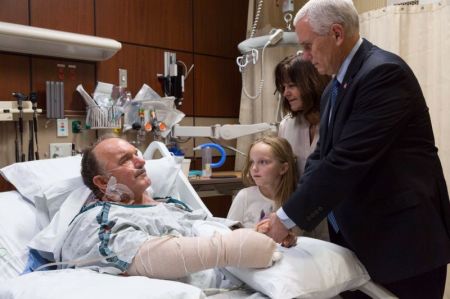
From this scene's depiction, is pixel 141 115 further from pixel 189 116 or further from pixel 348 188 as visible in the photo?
pixel 348 188

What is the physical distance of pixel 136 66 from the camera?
3193 mm

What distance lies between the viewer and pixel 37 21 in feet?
8.83

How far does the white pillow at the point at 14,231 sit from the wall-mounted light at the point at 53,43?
2.95 ft

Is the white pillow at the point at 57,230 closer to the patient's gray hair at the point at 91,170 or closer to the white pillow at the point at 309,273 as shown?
the patient's gray hair at the point at 91,170

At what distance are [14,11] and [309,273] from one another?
7.98ft

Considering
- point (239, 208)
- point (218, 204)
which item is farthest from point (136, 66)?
point (239, 208)

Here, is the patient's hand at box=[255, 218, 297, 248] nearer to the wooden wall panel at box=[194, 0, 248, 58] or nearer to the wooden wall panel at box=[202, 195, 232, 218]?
the wooden wall panel at box=[202, 195, 232, 218]

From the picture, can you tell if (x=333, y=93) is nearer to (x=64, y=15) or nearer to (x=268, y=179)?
(x=268, y=179)

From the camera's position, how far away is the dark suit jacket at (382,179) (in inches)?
47.9

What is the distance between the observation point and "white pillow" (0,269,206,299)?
97 centimetres

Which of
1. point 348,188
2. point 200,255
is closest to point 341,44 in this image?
point 348,188

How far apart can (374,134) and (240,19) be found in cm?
295

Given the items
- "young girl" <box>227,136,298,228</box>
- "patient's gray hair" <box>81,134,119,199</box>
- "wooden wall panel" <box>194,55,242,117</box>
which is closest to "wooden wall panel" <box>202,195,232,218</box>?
"wooden wall panel" <box>194,55,242,117</box>

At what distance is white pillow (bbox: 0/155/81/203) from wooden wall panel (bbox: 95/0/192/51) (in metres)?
1.35
